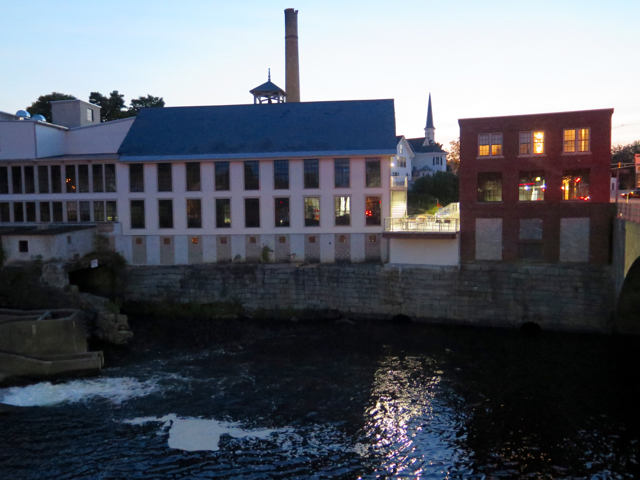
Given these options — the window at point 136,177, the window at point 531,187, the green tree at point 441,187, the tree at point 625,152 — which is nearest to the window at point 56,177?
the window at point 136,177

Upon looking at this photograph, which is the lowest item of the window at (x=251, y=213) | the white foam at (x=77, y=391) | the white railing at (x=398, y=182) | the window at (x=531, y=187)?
the white foam at (x=77, y=391)

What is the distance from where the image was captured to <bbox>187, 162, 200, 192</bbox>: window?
3869 cm

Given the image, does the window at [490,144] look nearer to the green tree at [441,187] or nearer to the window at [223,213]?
the window at [223,213]

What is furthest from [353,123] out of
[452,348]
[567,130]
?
[452,348]

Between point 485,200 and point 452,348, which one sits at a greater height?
point 485,200

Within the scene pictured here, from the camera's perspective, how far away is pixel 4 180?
133 feet

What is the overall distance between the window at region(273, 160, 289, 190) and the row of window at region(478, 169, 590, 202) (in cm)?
1321

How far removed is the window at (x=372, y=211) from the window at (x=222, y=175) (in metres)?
10.3

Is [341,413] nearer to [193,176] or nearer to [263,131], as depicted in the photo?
[193,176]

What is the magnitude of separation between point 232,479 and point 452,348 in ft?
50.9

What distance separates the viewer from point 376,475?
1655 centimetres

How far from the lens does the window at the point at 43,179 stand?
3997 centimetres

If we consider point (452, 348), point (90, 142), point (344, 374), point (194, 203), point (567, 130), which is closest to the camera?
point (344, 374)

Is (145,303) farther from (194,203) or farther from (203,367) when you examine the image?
(203,367)
